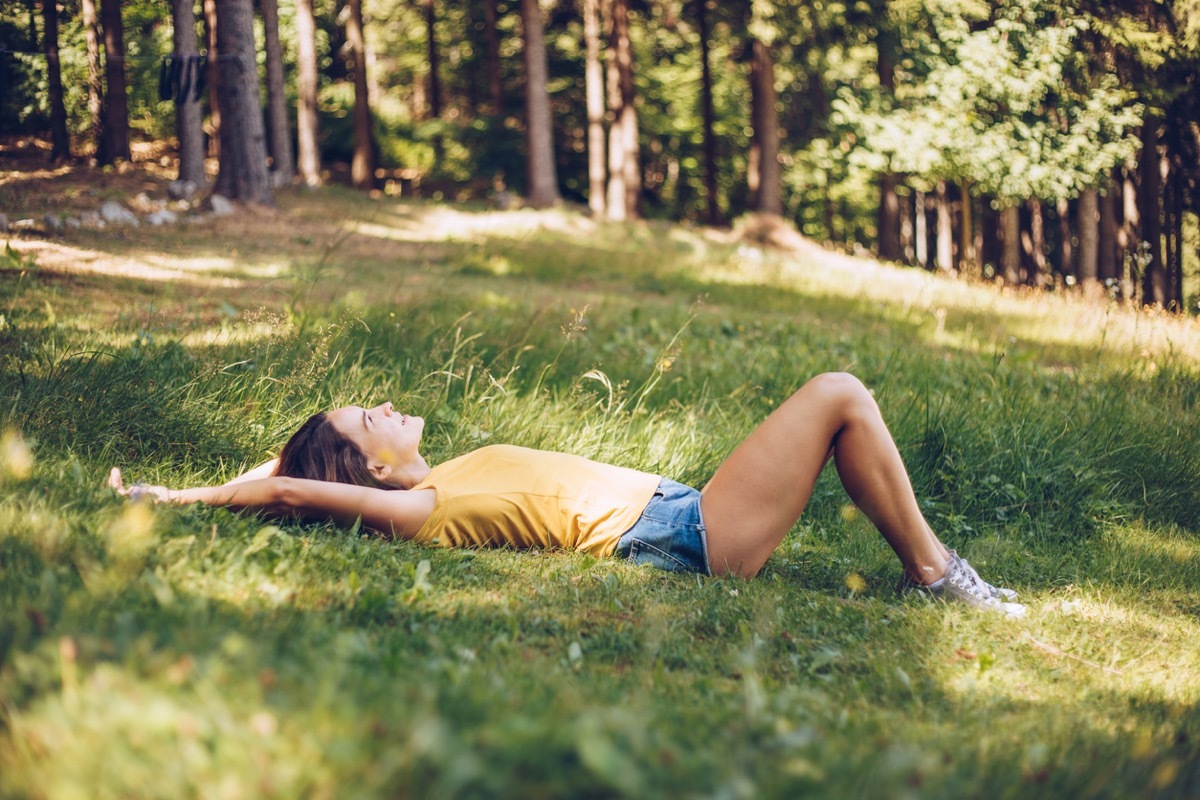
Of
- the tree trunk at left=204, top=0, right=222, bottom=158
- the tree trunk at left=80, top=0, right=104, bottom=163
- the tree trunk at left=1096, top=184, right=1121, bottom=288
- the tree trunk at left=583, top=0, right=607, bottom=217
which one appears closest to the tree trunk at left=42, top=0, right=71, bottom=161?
the tree trunk at left=80, top=0, right=104, bottom=163

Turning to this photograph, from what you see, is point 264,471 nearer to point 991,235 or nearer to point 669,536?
point 669,536

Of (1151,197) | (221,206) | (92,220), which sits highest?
(221,206)

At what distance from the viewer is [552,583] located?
11.7 ft

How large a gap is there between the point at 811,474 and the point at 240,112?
11186mm

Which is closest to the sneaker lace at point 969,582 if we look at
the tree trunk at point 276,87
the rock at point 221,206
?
the rock at point 221,206

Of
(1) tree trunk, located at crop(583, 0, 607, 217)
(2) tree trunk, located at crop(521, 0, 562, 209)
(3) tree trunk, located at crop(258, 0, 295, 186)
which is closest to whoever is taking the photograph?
(2) tree trunk, located at crop(521, 0, 562, 209)

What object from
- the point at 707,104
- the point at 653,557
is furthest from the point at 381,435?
the point at 707,104

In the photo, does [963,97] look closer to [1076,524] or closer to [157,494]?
[1076,524]

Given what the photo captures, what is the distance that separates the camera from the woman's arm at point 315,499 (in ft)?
11.5

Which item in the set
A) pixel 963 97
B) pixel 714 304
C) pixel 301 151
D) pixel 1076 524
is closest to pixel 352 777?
pixel 1076 524

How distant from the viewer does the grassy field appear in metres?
1.64

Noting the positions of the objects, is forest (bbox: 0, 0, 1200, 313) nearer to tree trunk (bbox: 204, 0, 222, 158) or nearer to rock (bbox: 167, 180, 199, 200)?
tree trunk (bbox: 204, 0, 222, 158)

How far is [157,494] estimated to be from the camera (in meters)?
3.43

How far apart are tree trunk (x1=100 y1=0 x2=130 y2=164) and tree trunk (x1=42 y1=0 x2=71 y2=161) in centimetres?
85
